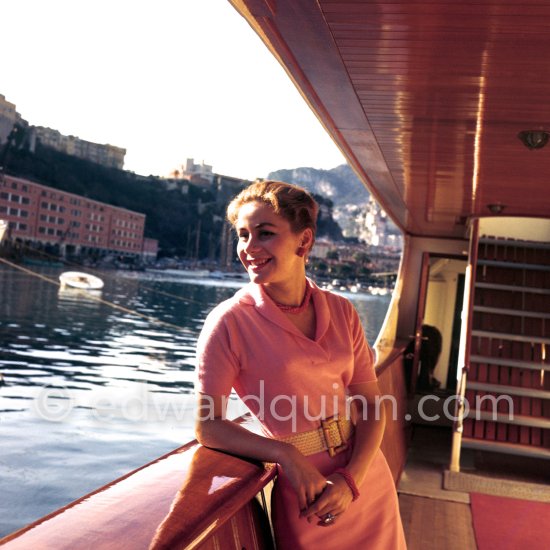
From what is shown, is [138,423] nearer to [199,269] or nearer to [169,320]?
[169,320]

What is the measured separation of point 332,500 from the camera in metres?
1.31

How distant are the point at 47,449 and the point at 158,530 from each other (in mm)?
27936

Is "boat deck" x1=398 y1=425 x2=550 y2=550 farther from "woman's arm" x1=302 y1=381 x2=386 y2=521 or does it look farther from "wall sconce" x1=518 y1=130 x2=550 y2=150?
"woman's arm" x1=302 y1=381 x2=386 y2=521

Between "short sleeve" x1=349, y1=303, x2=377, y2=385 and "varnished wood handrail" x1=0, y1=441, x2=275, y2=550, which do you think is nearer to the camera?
"varnished wood handrail" x1=0, y1=441, x2=275, y2=550

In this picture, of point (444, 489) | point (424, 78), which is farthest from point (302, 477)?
point (444, 489)

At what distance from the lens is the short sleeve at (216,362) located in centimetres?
129

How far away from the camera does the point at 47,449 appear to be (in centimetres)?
2717

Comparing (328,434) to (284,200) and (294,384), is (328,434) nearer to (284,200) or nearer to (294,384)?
(294,384)

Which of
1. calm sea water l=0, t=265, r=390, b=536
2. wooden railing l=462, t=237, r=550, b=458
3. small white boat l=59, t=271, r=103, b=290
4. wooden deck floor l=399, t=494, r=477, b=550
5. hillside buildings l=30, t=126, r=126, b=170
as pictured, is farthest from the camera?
hillside buildings l=30, t=126, r=126, b=170

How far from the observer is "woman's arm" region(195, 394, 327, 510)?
1291mm

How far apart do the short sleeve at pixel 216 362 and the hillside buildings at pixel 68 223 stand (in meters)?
71.6

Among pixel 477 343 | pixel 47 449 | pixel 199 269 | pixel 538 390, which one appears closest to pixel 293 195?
pixel 538 390

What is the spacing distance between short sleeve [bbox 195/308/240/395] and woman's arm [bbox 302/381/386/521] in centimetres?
25

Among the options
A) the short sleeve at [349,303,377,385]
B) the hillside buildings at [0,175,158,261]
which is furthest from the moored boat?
the hillside buildings at [0,175,158,261]
